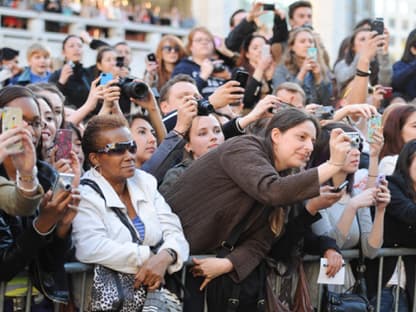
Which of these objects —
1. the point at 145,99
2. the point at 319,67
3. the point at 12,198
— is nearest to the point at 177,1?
the point at 319,67

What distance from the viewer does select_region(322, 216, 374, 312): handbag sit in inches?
200

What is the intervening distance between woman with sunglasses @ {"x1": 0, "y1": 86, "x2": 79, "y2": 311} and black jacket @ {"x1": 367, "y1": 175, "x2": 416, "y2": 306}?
213cm

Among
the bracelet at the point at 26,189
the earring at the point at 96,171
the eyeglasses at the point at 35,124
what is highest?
the eyeglasses at the point at 35,124

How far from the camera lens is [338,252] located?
5105mm

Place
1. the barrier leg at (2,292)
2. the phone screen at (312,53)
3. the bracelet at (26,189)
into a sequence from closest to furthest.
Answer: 1. the bracelet at (26,189)
2. the barrier leg at (2,292)
3. the phone screen at (312,53)

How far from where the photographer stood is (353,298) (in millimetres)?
5141

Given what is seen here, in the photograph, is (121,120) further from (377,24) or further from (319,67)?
(319,67)

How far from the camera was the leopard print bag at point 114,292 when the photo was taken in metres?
4.27

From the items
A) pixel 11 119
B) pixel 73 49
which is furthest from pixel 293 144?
pixel 73 49

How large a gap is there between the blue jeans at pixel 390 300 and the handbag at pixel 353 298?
16cm

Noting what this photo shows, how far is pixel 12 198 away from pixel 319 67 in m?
4.91

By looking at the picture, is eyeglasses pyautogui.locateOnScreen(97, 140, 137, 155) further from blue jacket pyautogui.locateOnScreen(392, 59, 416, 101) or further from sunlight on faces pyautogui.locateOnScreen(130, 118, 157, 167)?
blue jacket pyautogui.locateOnScreen(392, 59, 416, 101)

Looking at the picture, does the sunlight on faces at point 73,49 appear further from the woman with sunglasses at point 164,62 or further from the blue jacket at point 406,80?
the blue jacket at point 406,80

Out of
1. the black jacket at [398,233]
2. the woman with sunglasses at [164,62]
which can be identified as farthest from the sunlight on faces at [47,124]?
the woman with sunglasses at [164,62]
